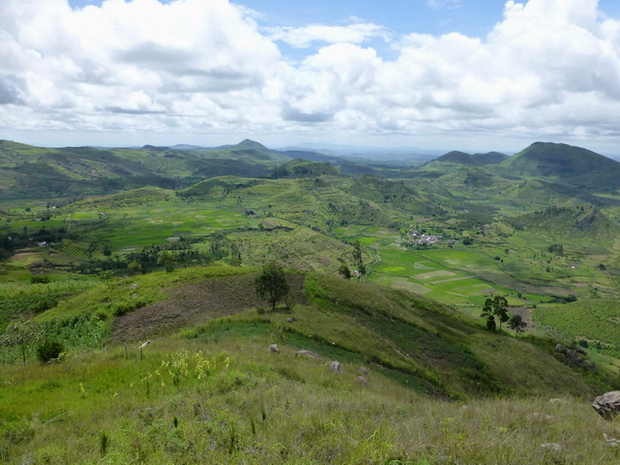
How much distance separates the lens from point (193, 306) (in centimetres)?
4106

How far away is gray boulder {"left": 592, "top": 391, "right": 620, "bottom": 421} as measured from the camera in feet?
46.6

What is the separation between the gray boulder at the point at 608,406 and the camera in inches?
560

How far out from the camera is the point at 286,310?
41.1 m

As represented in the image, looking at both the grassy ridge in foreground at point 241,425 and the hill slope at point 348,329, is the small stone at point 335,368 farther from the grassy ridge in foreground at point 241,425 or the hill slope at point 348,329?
the grassy ridge in foreground at point 241,425

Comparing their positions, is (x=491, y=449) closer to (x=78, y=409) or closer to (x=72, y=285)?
(x=78, y=409)

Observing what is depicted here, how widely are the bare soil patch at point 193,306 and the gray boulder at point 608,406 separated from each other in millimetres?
33704

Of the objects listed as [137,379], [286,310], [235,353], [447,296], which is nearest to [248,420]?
[137,379]

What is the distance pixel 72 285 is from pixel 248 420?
2525 inches

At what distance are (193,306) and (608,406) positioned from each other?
40.1m

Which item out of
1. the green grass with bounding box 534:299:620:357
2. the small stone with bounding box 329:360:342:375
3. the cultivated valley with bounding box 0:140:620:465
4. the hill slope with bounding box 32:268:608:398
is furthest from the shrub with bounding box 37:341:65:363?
the green grass with bounding box 534:299:620:357

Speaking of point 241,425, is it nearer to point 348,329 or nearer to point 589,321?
point 348,329

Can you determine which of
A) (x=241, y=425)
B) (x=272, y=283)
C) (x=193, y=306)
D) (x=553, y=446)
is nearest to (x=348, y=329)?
(x=272, y=283)

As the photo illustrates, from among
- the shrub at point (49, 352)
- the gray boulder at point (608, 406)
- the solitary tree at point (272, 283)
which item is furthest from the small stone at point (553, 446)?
the solitary tree at point (272, 283)

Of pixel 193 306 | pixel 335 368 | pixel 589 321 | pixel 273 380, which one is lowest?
pixel 589 321
